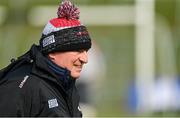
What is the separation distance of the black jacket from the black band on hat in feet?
0.18

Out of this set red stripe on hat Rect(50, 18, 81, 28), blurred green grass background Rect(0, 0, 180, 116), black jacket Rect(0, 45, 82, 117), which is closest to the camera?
black jacket Rect(0, 45, 82, 117)

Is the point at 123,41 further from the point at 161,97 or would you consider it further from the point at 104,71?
the point at 161,97

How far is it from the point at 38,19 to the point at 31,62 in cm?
1213

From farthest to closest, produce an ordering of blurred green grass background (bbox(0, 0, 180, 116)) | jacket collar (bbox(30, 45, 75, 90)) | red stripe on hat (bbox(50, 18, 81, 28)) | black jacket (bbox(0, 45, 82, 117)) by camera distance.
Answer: blurred green grass background (bbox(0, 0, 180, 116)), red stripe on hat (bbox(50, 18, 81, 28)), jacket collar (bbox(30, 45, 75, 90)), black jacket (bbox(0, 45, 82, 117))

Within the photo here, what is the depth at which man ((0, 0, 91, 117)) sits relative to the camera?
3.16 metres

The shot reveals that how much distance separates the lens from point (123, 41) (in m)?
15.7

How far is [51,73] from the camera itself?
3.27 meters

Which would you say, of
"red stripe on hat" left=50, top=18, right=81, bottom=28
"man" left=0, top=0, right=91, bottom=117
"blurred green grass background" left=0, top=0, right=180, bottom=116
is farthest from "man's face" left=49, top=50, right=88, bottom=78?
"blurred green grass background" left=0, top=0, right=180, bottom=116

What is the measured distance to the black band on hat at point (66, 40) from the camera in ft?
10.9

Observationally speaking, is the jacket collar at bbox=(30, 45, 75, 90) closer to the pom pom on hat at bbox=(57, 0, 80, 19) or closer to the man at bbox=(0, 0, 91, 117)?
the man at bbox=(0, 0, 91, 117)

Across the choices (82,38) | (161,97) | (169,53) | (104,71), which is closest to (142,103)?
(161,97)

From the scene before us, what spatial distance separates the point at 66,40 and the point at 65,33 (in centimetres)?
5

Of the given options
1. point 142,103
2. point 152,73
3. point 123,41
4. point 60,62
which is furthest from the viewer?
point 123,41

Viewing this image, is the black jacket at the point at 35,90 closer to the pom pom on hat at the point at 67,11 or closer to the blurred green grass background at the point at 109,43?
the pom pom on hat at the point at 67,11
